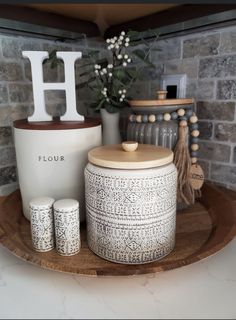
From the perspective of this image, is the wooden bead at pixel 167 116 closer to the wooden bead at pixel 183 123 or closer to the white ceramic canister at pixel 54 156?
the wooden bead at pixel 183 123

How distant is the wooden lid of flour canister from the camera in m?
0.45

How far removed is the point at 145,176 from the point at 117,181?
47mm

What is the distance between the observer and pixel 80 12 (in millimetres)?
783

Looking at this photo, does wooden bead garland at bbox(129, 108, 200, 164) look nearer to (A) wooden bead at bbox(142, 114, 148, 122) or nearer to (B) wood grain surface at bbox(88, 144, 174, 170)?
(A) wooden bead at bbox(142, 114, 148, 122)

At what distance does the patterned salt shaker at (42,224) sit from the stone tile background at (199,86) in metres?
0.35

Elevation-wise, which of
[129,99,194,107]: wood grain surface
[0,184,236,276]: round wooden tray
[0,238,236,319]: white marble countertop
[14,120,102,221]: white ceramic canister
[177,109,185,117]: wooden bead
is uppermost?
[129,99,194,107]: wood grain surface

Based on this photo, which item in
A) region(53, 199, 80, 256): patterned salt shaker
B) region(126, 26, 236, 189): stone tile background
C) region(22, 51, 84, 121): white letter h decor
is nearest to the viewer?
region(53, 199, 80, 256): patterned salt shaker

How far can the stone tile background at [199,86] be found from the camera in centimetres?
73

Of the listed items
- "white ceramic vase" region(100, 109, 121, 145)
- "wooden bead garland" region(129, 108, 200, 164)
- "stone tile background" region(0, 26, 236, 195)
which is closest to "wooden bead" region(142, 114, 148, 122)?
→ "wooden bead garland" region(129, 108, 200, 164)

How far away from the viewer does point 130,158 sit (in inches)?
18.7

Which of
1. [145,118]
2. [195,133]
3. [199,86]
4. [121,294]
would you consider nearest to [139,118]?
[145,118]

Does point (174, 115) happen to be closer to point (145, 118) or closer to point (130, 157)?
point (145, 118)

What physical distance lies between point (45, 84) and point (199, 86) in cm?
43

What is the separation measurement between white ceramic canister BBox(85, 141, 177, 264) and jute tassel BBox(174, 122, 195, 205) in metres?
0.16
